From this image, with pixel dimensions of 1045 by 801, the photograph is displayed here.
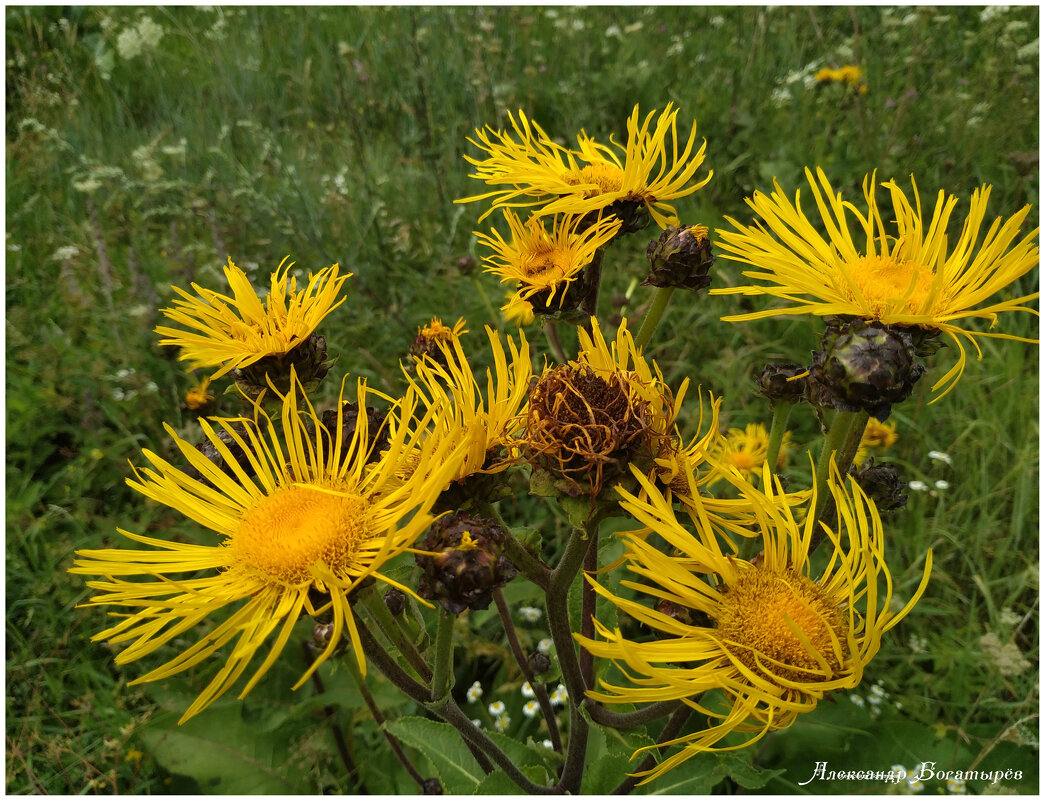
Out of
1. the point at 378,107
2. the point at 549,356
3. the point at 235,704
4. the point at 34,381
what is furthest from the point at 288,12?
the point at 235,704

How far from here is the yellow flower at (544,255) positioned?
1672 mm

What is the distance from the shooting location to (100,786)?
249 cm

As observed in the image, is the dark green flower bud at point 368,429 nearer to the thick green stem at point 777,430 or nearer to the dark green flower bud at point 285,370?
the dark green flower bud at point 285,370

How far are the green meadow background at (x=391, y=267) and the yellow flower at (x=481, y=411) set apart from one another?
94 cm

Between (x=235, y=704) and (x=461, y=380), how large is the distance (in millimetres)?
1916

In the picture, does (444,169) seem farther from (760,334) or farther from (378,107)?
(760,334)

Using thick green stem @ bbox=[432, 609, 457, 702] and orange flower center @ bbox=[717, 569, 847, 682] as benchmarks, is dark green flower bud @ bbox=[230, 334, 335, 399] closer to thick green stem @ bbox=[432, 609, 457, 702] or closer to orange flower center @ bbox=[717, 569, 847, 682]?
thick green stem @ bbox=[432, 609, 457, 702]

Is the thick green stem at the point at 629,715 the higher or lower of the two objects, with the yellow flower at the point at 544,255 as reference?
lower

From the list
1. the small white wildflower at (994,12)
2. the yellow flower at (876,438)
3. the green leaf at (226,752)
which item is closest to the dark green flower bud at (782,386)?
the yellow flower at (876,438)

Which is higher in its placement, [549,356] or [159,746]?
[549,356]

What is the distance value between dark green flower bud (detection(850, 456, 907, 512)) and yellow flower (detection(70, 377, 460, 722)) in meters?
1.06

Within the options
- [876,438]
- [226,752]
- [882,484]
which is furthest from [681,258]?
[226,752]

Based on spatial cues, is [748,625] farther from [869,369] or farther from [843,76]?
[843,76]

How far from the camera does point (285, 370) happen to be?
65.1 inches
